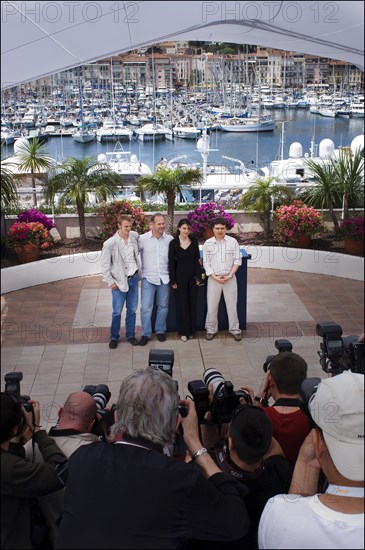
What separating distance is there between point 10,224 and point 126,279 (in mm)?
2732

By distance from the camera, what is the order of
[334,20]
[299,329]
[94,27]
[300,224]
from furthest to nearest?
[300,224], [299,329], [94,27], [334,20]

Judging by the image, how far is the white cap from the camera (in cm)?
157

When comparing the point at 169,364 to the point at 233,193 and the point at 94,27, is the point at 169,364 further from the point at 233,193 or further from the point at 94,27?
the point at 233,193

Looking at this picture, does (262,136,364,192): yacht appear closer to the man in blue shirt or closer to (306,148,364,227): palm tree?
(306,148,364,227): palm tree

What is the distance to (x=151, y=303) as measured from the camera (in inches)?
202

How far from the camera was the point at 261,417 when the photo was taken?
1885 mm

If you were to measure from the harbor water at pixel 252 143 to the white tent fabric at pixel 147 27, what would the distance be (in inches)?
20.8

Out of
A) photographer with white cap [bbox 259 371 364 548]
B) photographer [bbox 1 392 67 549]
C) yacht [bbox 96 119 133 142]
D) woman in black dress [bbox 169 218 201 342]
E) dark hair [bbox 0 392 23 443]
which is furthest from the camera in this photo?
yacht [bbox 96 119 133 142]

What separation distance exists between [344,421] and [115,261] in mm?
3444

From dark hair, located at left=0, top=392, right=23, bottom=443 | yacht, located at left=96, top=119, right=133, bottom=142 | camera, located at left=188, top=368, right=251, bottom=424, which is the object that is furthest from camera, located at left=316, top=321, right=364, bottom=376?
yacht, located at left=96, top=119, right=133, bottom=142

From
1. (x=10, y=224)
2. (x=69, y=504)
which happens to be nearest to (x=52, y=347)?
(x=10, y=224)

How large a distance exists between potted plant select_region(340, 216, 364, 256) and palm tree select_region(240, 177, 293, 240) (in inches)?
214

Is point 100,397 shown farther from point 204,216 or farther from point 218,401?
point 204,216

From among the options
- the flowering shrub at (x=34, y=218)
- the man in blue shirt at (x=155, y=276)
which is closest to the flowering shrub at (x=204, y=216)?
the flowering shrub at (x=34, y=218)
